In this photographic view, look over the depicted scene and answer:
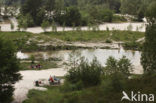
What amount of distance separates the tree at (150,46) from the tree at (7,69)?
11310mm

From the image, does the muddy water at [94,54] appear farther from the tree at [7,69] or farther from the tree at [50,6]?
the tree at [50,6]

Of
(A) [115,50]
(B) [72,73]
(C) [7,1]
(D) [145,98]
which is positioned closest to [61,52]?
(A) [115,50]

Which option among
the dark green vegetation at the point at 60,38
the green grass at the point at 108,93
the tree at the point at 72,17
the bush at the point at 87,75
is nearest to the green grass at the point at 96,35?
the dark green vegetation at the point at 60,38

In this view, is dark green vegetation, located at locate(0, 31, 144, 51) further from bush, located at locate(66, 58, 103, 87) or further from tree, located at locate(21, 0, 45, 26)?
bush, located at locate(66, 58, 103, 87)

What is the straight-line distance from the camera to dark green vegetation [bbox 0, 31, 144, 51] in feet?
162

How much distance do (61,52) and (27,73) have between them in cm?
1646

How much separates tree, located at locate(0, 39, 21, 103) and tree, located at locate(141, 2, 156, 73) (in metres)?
11.3

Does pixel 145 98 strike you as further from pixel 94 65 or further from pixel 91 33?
pixel 91 33

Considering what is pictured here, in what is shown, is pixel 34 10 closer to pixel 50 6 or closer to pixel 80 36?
pixel 50 6

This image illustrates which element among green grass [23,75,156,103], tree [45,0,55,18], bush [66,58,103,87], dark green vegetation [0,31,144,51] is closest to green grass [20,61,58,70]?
dark green vegetation [0,31,144,51]

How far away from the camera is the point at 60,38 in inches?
2172

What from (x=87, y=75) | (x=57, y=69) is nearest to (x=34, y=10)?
(x=57, y=69)

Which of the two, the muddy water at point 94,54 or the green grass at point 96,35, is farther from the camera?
the green grass at point 96,35

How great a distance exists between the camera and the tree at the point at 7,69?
1817 cm
